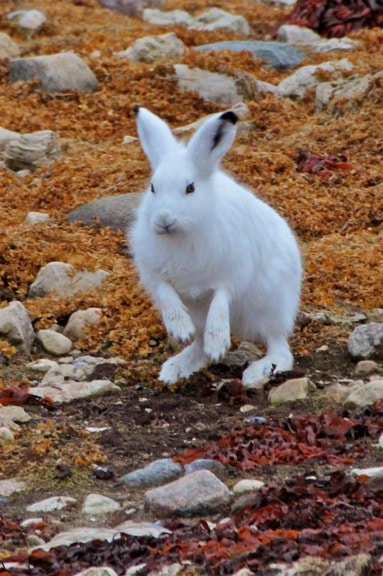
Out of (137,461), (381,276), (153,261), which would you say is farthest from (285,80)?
(137,461)

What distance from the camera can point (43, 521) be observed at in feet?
18.2

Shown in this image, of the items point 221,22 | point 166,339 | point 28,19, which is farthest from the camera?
point 221,22

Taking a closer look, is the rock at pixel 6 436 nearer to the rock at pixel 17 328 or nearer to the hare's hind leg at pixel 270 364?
the hare's hind leg at pixel 270 364

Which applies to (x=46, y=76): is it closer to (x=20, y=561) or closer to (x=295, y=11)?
(x=295, y=11)

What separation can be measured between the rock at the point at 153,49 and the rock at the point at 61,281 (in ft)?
20.5

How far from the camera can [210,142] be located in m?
7.41

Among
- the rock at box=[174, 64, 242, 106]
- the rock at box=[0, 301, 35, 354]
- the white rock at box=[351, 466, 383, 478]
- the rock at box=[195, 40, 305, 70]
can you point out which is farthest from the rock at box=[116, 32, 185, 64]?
the white rock at box=[351, 466, 383, 478]

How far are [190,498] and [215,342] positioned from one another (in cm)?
209

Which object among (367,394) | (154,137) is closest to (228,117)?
(154,137)

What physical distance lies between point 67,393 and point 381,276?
103 inches

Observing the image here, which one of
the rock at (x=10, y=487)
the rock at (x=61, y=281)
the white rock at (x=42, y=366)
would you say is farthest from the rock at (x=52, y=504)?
the rock at (x=61, y=281)

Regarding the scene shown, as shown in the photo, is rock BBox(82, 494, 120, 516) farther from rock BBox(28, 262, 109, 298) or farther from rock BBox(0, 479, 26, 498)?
rock BBox(28, 262, 109, 298)

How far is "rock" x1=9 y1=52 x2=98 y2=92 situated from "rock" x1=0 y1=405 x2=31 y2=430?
287 inches

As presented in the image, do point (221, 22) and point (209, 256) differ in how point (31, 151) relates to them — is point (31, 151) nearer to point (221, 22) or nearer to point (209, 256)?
point (209, 256)
